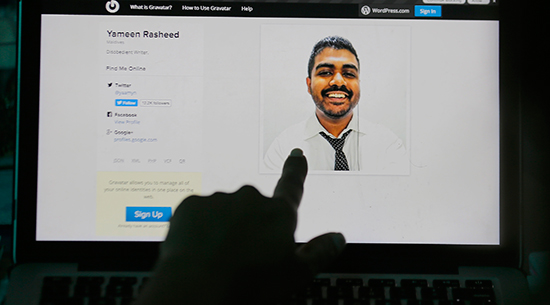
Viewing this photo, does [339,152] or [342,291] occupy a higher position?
[339,152]

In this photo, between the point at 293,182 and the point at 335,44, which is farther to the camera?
the point at 335,44

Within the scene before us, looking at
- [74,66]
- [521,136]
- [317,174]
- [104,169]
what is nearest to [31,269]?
[104,169]

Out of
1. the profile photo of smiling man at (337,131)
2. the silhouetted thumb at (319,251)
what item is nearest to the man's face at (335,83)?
the profile photo of smiling man at (337,131)

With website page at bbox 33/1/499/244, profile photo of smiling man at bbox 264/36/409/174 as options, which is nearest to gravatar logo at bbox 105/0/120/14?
website page at bbox 33/1/499/244

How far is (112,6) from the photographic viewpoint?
589mm

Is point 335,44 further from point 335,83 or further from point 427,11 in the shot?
point 427,11

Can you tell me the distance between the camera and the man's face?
598 millimetres

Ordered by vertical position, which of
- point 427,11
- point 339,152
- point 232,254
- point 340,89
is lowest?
point 232,254

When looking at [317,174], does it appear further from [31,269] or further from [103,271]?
[31,269]

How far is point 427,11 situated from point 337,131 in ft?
0.84

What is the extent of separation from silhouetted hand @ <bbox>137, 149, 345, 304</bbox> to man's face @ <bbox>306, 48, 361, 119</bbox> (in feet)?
0.73

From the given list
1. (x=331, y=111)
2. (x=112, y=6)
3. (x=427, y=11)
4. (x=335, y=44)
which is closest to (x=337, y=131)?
(x=331, y=111)

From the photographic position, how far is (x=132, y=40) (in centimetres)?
59

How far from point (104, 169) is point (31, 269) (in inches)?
8.2
